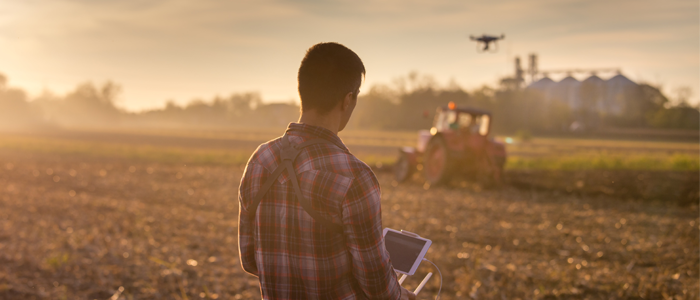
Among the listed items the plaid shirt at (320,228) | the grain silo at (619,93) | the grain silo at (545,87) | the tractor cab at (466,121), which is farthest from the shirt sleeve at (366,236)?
the grain silo at (545,87)

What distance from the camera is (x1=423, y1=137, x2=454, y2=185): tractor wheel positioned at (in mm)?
11094

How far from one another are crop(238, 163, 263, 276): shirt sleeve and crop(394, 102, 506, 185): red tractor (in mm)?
9310

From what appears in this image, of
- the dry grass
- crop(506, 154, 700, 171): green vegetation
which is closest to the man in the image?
the dry grass

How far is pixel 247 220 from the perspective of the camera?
162cm

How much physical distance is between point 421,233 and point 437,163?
487cm

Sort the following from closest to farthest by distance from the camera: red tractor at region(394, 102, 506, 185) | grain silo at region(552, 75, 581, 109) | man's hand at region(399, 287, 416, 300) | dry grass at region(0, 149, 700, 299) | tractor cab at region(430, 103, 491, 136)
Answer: man's hand at region(399, 287, 416, 300), dry grass at region(0, 149, 700, 299), red tractor at region(394, 102, 506, 185), tractor cab at region(430, 103, 491, 136), grain silo at region(552, 75, 581, 109)

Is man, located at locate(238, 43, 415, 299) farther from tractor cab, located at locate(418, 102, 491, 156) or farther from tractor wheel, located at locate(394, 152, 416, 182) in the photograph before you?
tractor wheel, located at locate(394, 152, 416, 182)

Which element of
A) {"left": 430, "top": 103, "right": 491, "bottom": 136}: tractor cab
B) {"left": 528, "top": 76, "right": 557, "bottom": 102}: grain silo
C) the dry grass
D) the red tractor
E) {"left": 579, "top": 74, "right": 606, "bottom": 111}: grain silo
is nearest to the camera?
the dry grass

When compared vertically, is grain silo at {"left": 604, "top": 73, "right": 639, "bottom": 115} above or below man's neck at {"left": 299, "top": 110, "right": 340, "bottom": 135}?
above

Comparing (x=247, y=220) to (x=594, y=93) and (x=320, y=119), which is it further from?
(x=594, y=93)

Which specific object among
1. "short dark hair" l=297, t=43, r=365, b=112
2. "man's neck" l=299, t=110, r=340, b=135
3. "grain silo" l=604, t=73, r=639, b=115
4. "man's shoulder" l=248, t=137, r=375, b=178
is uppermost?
"grain silo" l=604, t=73, r=639, b=115

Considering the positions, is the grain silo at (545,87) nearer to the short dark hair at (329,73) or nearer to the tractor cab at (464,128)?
the tractor cab at (464,128)

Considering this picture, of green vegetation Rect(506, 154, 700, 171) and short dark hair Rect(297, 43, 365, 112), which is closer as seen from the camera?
short dark hair Rect(297, 43, 365, 112)

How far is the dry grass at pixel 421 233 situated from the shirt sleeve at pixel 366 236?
3424 mm
